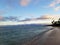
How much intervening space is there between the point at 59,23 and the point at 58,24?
151cm

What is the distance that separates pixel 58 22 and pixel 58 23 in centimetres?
81

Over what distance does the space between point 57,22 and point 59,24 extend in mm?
1933

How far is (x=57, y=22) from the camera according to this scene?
302 ft

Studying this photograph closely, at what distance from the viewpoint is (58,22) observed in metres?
90.8

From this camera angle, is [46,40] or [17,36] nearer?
[46,40]

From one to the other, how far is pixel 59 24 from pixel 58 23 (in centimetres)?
89

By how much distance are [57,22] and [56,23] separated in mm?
2472

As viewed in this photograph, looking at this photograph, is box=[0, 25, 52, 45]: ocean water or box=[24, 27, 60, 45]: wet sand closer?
box=[24, 27, 60, 45]: wet sand

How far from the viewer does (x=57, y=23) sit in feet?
304

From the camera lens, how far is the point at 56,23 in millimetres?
94438

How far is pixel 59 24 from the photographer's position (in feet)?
299

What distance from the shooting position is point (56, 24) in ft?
308

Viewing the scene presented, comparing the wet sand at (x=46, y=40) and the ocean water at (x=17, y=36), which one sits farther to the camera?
the ocean water at (x=17, y=36)
